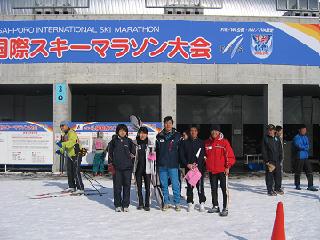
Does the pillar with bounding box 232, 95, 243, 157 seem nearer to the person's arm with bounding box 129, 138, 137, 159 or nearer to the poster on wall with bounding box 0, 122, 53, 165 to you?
the poster on wall with bounding box 0, 122, 53, 165

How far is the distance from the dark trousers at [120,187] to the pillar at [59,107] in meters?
8.85

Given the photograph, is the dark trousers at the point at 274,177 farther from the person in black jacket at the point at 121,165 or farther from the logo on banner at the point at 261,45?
the logo on banner at the point at 261,45

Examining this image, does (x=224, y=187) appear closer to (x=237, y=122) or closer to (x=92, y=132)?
(x=92, y=132)

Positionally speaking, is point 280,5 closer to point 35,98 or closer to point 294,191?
point 294,191

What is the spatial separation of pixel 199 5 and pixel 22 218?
1321cm

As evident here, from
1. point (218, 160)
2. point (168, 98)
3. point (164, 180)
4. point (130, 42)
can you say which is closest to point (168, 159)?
point (164, 180)

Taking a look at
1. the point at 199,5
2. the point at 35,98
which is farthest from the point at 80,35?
the point at 35,98

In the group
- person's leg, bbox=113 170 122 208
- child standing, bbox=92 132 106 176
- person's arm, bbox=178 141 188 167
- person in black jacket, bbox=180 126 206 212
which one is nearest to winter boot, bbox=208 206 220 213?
person in black jacket, bbox=180 126 206 212

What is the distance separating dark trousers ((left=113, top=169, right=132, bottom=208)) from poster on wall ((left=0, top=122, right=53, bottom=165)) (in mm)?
9004

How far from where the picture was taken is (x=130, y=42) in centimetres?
1697

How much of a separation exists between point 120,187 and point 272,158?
4.52 meters

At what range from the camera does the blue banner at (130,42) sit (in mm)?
16984

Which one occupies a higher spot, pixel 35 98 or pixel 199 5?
pixel 199 5

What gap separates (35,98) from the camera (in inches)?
987
